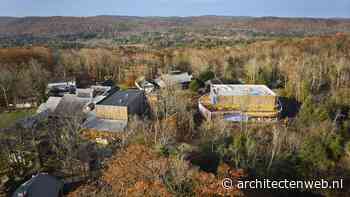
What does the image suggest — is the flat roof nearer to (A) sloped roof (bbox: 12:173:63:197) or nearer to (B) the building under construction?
(B) the building under construction

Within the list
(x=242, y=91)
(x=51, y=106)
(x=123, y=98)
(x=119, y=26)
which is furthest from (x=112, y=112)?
(x=119, y=26)

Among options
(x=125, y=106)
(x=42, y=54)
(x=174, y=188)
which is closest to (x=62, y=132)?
(x=125, y=106)

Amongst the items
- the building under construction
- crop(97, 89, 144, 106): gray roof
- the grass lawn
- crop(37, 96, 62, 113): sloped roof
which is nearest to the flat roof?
the building under construction

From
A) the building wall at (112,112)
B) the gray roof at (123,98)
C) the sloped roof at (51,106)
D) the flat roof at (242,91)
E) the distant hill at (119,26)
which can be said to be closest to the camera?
the building wall at (112,112)

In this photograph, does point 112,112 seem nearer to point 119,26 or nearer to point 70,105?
point 70,105

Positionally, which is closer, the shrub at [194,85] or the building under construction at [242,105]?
the building under construction at [242,105]

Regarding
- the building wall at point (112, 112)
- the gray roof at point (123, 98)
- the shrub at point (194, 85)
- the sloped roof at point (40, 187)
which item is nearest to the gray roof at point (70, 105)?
the building wall at point (112, 112)

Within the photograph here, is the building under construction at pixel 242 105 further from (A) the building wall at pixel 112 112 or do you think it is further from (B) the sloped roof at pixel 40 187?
(B) the sloped roof at pixel 40 187
